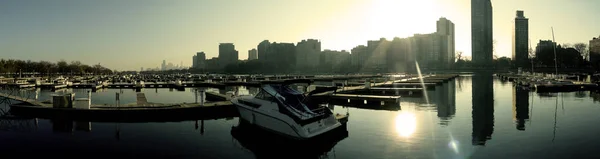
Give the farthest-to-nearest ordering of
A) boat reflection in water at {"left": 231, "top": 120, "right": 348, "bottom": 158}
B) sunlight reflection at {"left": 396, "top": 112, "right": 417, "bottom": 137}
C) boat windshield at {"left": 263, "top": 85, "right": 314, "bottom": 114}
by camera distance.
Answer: sunlight reflection at {"left": 396, "top": 112, "right": 417, "bottom": 137} < boat windshield at {"left": 263, "top": 85, "right": 314, "bottom": 114} < boat reflection in water at {"left": 231, "top": 120, "right": 348, "bottom": 158}

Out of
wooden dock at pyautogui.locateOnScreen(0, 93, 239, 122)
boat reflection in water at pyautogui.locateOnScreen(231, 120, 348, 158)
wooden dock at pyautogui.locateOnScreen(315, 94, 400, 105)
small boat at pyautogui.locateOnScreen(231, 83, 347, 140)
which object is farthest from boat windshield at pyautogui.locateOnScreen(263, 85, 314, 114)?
wooden dock at pyautogui.locateOnScreen(315, 94, 400, 105)

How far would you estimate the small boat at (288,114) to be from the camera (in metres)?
19.8

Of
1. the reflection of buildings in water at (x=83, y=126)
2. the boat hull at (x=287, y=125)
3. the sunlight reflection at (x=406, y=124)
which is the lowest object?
the sunlight reflection at (x=406, y=124)

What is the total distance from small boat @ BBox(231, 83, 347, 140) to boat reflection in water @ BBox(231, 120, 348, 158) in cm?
41

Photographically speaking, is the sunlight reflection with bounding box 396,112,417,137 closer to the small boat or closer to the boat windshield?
the small boat

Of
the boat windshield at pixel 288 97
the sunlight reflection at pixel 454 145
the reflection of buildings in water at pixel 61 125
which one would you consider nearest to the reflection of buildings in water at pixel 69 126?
the reflection of buildings in water at pixel 61 125

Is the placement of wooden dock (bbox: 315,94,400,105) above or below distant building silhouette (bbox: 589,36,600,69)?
below

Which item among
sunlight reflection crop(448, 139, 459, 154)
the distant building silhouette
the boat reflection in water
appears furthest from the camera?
the distant building silhouette

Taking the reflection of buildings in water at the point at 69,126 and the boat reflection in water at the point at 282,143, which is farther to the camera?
the reflection of buildings in water at the point at 69,126

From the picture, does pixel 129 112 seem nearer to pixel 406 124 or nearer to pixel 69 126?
pixel 69 126

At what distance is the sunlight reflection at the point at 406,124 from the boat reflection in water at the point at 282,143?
3.40 metres

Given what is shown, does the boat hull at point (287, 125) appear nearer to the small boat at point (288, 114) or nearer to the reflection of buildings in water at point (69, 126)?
the small boat at point (288, 114)

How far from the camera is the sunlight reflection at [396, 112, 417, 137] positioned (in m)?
23.2

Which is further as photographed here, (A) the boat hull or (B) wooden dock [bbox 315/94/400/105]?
(B) wooden dock [bbox 315/94/400/105]
